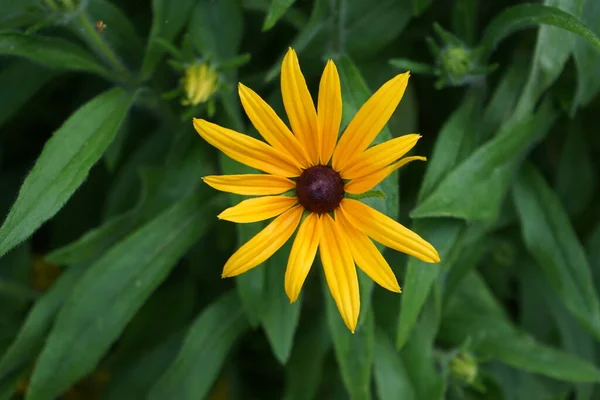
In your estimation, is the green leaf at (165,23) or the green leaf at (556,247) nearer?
the green leaf at (165,23)

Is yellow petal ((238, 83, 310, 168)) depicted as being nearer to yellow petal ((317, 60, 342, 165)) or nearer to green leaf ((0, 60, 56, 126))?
yellow petal ((317, 60, 342, 165))

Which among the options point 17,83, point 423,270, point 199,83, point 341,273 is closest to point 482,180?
point 423,270

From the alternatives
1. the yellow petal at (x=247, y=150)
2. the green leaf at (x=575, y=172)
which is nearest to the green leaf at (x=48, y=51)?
the yellow petal at (x=247, y=150)

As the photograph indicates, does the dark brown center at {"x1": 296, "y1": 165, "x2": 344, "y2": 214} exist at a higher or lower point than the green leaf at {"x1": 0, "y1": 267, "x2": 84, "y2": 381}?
lower

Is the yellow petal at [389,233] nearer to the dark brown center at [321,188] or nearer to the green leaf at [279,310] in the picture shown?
the dark brown center at [321,188]

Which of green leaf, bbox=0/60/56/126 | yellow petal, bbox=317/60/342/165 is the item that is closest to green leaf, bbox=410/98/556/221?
yellow petal, bbox=317/60/342/165
